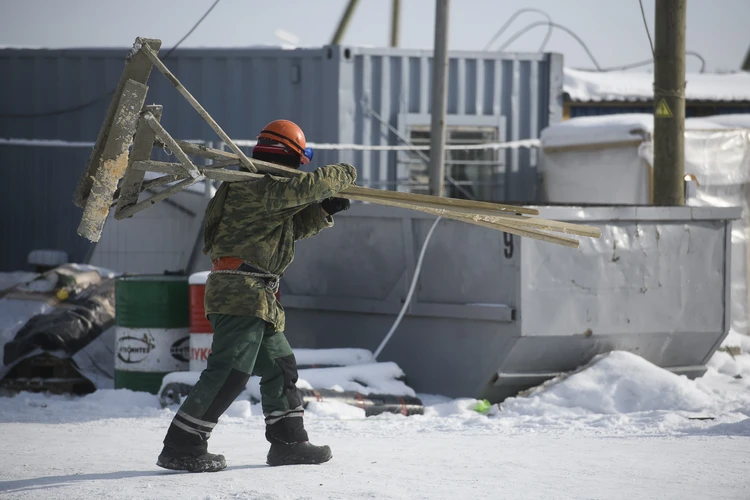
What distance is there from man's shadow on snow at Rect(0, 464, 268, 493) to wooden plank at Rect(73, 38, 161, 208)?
1.29 metres

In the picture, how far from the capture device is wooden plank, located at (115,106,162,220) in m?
4.85

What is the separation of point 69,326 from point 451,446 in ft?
13.2

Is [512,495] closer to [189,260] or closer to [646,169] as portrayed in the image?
[189,260]

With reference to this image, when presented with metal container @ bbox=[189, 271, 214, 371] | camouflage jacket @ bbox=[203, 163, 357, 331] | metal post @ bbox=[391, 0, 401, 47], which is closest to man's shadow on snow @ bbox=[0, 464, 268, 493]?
camouflage jacket @ bbox=[203, 163, 357, 331]

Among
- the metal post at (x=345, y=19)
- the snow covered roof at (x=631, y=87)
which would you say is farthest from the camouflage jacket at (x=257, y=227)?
the metal post at (x=345, y=19)

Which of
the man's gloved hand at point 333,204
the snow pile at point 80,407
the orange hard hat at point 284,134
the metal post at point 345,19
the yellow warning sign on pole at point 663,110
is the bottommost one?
the snow pile at point 80,407

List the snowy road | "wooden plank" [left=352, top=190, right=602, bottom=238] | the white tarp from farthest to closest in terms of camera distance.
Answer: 1. the white tarp
2. "wooden plank" [left=352, top=190, right=602, bottom=238]
3. the snowy road

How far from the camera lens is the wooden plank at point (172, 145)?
4816 millimetres

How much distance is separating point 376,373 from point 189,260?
2.26 meters

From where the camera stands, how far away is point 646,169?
11.1 meters

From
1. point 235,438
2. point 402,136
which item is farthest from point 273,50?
point 235,438

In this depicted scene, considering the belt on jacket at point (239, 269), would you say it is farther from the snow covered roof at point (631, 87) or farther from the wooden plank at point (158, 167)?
the snow covered roof at point (631, 87)

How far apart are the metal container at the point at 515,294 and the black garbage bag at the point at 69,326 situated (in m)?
1.67

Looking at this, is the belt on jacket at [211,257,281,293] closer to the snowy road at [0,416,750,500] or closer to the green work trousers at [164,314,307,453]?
the green work trousers at [164,314,307,453]
